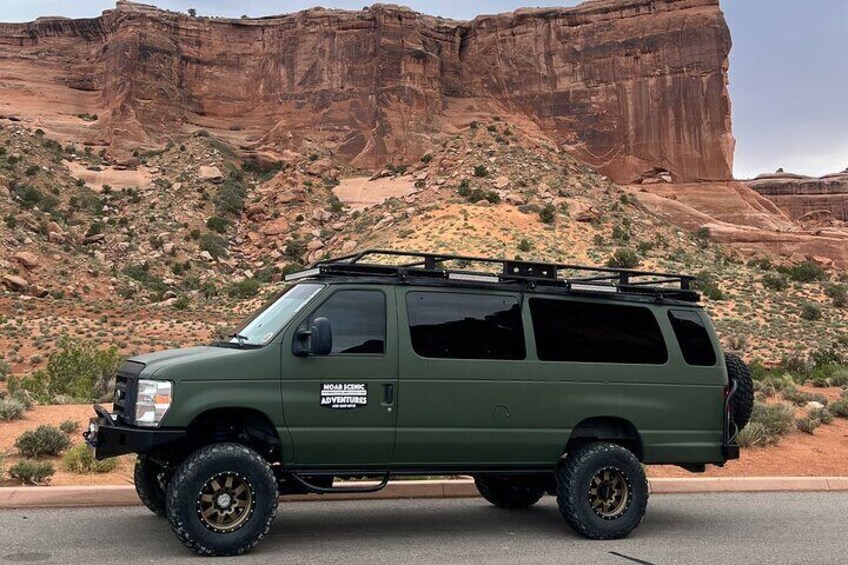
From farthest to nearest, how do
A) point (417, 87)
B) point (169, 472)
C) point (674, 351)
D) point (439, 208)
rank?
point (417, 87) < point (439, 208) < point (674, 351) < point (169, 472)

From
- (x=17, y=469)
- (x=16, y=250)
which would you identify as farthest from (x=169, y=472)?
(x=16, y=250)

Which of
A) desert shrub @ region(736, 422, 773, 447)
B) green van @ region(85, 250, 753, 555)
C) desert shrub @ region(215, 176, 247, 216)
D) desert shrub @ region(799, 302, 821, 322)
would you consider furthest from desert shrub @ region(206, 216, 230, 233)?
green van @ region(85, 250, 753, 555)

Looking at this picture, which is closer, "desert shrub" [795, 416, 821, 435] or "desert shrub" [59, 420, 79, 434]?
"desert shrub" [59, 420, 79, 434]

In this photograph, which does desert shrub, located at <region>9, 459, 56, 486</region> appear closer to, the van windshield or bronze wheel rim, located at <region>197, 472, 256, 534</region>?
the van windshield

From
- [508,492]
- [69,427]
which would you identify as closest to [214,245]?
[69,427]

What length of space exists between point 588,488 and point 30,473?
6004 millimetres

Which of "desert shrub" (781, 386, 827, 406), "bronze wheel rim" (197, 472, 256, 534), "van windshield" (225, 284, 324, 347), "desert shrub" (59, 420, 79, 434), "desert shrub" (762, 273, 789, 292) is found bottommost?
"desert shrub" (781, 386, 827, 406)

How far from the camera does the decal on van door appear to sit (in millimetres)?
6898

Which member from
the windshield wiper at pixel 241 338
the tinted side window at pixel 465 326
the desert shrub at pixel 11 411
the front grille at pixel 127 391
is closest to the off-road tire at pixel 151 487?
the front grille at pixel 127 391

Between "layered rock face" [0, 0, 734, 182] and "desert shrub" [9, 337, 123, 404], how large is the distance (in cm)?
4754

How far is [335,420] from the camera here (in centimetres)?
692

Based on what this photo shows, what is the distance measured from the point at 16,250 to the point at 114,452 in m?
44.9

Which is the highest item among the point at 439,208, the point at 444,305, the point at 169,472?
the point at 439,208

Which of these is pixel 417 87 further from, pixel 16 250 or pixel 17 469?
pixel 17 469
